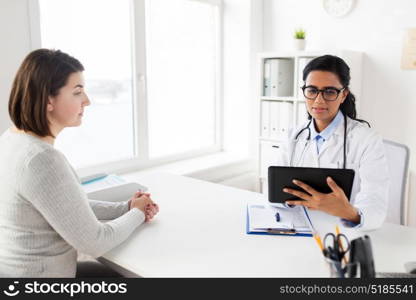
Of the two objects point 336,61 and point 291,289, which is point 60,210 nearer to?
point 291,289

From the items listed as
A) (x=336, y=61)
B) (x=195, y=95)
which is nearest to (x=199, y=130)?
(x=195, y=95)

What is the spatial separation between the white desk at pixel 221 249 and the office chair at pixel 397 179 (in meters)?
0.33

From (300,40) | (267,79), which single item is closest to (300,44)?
(300,40)

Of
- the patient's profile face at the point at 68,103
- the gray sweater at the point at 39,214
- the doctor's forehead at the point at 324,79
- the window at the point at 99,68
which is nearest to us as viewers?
the gray sweater at the point at 39,214

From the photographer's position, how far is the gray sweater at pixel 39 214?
46.5 inches

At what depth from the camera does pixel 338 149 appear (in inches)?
68.8

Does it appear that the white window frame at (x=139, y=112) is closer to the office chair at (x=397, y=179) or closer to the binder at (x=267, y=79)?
the binder at (x=267, y=79)

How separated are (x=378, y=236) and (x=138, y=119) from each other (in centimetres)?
209

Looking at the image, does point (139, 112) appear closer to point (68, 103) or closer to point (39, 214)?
point (68, 103)

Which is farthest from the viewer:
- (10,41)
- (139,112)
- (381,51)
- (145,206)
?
(139,112)

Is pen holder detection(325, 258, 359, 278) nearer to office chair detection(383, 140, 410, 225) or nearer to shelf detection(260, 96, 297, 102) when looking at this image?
office chair detection(383, 140, 410, 225)

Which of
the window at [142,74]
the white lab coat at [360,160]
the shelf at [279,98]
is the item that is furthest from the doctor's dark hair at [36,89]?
the shelf at [279,98]

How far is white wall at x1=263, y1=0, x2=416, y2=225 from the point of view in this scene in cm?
292

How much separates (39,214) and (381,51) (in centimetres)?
269
